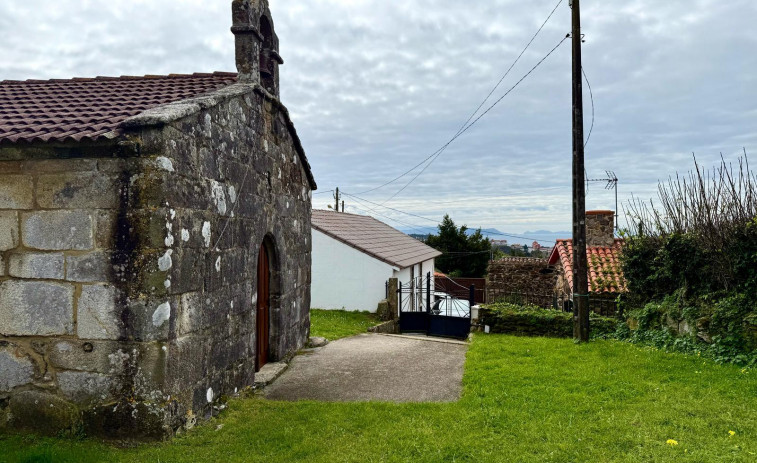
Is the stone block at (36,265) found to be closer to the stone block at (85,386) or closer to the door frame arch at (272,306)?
the stone block at (85,386)

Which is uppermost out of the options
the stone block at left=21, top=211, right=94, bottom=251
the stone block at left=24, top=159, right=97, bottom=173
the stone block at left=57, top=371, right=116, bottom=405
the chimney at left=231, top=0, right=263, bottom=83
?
the chimney at left=231, top=0, right=263, bottom=83

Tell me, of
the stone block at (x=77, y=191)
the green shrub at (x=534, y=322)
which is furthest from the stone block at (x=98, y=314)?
the green shrub at (x=534, y=322)

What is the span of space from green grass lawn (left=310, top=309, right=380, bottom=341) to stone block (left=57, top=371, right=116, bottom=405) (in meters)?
7.20

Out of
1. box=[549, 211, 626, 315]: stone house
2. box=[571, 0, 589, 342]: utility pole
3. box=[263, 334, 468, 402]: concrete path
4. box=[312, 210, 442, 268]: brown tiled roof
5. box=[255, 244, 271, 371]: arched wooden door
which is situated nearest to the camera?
box=[263, 334, 468, 402]: concrete path

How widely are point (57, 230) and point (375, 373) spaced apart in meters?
5.05

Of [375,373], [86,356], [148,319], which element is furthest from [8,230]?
[375,373]

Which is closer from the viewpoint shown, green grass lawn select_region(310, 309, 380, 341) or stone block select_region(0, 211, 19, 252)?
stone block select_region(0, 211, 19, 252)

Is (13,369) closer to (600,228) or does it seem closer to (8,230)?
(8,230)

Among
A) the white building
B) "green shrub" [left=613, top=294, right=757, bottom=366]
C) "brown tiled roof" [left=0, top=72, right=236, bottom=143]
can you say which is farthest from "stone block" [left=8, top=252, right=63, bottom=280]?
the white building

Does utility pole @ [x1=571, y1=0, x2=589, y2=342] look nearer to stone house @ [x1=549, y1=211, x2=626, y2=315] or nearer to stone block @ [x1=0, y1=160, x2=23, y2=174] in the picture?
stone house @ [x1=549, y1=211, x2=626, y2=315]

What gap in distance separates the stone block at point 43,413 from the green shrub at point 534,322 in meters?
9.68

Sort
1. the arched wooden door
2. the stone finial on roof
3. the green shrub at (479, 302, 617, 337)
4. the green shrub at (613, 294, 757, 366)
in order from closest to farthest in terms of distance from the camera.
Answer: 1. the stone finial on roof
2. the green shrub at (613, 294, 757, 366)
3. the arched wooden door
4. the green shrub at (479, 302, 617, 337)

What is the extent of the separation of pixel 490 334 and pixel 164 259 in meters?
9.12

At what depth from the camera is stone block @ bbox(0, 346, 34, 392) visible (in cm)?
521
